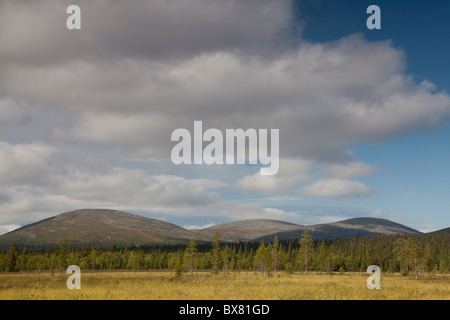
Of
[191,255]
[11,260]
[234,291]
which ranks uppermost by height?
[234,291]

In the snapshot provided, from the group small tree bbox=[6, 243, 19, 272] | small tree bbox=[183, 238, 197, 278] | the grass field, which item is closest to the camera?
the grass field

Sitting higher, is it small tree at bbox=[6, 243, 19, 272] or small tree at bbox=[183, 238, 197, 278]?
small tree at bbox=[183, 238, 197, 278]

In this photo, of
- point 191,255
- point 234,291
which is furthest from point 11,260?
point 234,291

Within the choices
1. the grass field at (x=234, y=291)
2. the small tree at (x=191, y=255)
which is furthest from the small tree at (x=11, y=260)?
the grass field at (x=234, y=291)

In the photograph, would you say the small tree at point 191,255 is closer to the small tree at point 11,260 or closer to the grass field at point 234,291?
the grass field at point 234,291

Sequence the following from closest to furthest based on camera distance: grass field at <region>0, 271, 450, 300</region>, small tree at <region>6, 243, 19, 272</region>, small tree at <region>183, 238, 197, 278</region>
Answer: grass field at <region>0, 271, 450, 300</region> → small tree at <region>183, 238, 197, 278</region> → small tree at <region>6, 243, 19, 272</region>

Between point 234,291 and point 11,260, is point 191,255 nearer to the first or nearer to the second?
point 11,260

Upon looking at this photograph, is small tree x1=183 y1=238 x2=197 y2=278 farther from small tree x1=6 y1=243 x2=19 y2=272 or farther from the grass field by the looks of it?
small tree x1=6 y1=243 x2=19 y2=272

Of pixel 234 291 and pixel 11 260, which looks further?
pixel 11 260

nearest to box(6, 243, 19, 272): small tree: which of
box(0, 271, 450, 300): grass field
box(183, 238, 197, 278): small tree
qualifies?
box(183, 238, 197, 278): small tree
